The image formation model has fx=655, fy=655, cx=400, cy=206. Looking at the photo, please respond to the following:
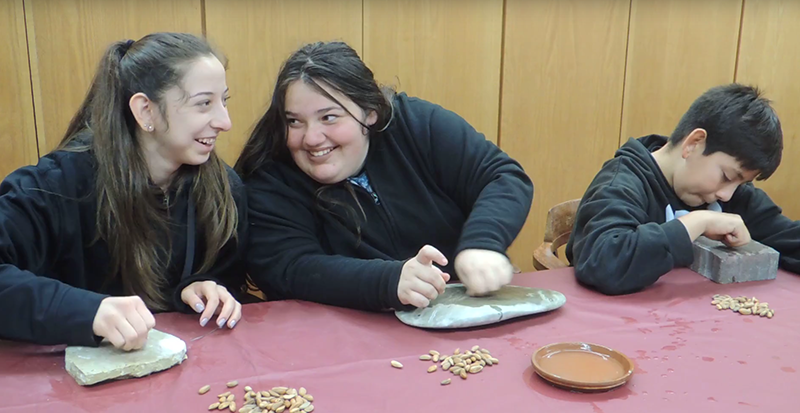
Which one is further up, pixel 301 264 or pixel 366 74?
pixel 366 74

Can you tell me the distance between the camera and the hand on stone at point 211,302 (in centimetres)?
137

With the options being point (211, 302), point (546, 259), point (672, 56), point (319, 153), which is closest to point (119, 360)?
point (211, 302)

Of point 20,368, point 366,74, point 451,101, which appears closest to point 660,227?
point 366,74

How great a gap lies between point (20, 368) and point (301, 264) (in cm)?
61

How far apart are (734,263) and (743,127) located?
1.42ft

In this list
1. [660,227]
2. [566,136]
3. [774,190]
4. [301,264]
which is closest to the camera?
[301,264]

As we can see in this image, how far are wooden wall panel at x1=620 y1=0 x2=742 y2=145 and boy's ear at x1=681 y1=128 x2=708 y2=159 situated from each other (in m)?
1.72

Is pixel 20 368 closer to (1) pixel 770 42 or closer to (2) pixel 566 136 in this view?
(2) pixel 566 136

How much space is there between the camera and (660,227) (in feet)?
5.47

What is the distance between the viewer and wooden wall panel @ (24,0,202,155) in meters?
2.58

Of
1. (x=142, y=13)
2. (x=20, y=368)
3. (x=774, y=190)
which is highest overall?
(x=142, y=13)

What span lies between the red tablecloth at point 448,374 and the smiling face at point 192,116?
396 mm

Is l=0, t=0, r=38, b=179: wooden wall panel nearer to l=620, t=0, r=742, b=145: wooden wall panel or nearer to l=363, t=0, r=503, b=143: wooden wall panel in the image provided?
l=363, t=0, r=503, b=143: wooden wall panel

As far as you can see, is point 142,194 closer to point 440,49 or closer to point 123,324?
point 123,324
